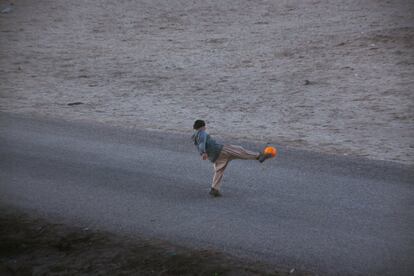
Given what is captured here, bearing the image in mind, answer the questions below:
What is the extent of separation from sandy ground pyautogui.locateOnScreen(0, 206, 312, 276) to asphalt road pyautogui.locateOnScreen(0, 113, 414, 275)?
230 millimetres

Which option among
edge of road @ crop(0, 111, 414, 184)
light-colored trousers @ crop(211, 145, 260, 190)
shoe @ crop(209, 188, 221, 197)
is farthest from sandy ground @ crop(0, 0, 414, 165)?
shoe @ crop(209, 188, 221, 197)

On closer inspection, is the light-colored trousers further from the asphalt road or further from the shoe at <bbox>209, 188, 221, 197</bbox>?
the asphalt road

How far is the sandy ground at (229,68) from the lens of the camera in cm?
1474

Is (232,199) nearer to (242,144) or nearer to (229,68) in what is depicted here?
(242,144)

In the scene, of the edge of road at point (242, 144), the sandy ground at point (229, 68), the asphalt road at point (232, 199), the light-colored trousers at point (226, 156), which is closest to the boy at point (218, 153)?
the light-colored trousers at point (226, 156)

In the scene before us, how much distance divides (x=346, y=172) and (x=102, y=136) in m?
6.01

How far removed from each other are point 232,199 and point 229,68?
1173 cm

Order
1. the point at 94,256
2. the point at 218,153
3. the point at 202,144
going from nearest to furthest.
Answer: the point at 94,256 → the point at 202,144 → the point at 218,153

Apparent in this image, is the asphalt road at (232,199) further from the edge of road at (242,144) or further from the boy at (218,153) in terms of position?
the boy at (218,153)

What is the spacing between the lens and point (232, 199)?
30.8 feet

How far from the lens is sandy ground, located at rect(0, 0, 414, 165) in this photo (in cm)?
1474

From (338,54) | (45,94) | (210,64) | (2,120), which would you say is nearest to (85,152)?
(2,120)

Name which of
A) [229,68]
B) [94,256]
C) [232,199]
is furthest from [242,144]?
[229,68]

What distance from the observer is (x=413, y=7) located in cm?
2306
